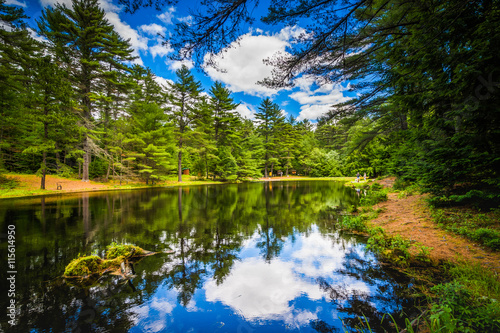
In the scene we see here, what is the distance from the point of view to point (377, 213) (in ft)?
22.4

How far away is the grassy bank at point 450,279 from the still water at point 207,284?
1.14 feet

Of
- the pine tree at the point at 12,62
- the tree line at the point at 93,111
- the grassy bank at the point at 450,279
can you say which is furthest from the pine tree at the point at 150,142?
the grassy bank at the point at 450,279

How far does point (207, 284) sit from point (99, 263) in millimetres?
2146

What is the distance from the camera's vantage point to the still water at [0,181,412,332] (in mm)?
2402

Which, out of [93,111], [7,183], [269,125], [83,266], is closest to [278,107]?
[269,125]

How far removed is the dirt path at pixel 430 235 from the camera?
3.18 metres

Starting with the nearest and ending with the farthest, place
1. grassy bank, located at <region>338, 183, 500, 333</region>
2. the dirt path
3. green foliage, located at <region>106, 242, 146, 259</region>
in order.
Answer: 1. grassy bank, located at <region>338, 183, 500, 333</region>
2. the dirt path
3. green foliage, located at <region>106, 242, 146, 259</region>

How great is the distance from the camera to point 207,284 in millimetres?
3221

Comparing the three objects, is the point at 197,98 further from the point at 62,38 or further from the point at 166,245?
the point at 166,245

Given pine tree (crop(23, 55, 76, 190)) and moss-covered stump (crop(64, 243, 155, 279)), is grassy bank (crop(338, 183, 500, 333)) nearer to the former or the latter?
moss-covered stump (crop(64, 243, 155, 279))

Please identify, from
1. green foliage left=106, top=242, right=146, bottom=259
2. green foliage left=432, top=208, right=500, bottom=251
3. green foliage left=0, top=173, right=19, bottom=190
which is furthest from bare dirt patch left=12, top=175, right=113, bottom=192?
green foliage left=432, top=208, right=500, bottom=251

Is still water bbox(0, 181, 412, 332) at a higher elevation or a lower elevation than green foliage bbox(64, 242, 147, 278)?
lower

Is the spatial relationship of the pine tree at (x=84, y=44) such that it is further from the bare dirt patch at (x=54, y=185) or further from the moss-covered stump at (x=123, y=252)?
the moss-covered stump at (x=123, y=252)

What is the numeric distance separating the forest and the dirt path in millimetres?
866
